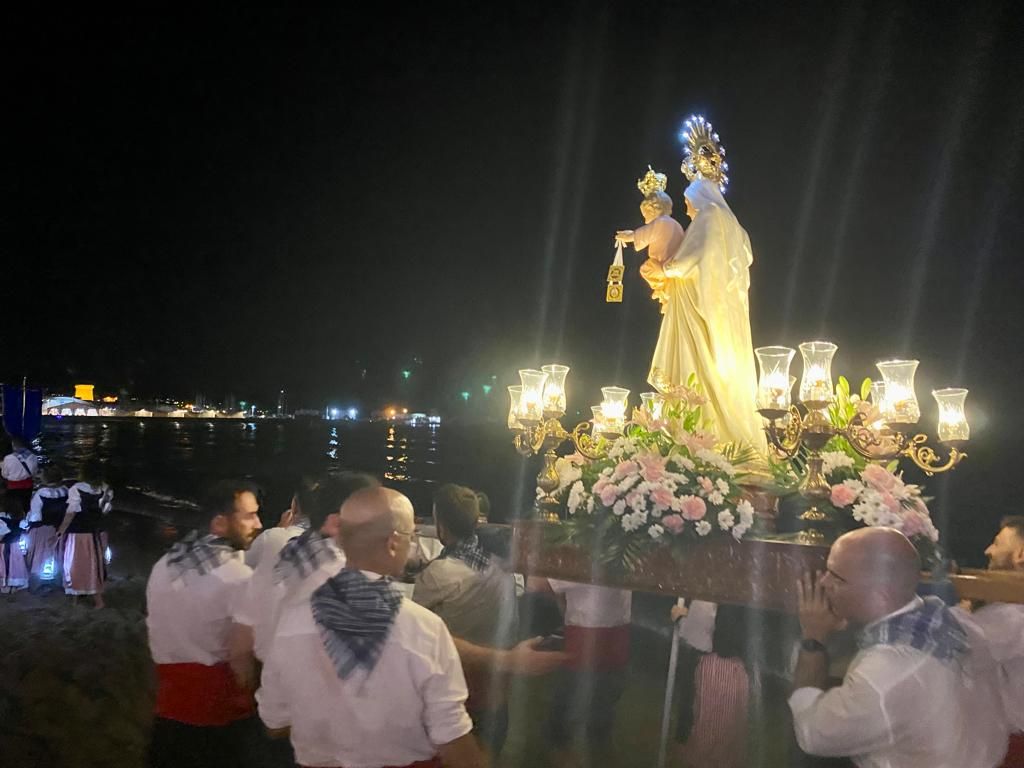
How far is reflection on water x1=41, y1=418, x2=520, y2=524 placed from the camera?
95.7ft

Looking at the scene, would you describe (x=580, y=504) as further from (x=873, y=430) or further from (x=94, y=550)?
(x=94, y=550)

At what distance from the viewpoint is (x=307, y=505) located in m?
4.20

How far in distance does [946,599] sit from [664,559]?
1430 mm

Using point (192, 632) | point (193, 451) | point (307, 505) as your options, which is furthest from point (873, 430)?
point (193, 451)

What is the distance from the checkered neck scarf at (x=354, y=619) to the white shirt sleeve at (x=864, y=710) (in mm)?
1598

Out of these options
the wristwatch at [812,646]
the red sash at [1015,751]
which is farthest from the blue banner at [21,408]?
the red sash at [1015,751]

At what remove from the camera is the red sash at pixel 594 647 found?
168 inches

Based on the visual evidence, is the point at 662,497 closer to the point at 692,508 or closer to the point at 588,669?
the point at 692,508

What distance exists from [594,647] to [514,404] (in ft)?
7.53

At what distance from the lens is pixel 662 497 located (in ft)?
13.8

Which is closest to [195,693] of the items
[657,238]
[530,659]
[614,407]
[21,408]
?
[530,659]

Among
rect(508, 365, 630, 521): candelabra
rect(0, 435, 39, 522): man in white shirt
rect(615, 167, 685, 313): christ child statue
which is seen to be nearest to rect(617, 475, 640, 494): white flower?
rect(508, 365, 630, 521): candelabra

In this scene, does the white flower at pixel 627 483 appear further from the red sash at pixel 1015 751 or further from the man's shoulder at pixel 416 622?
the red sash at pixel 1015 751

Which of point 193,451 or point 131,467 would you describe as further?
point 193,451
